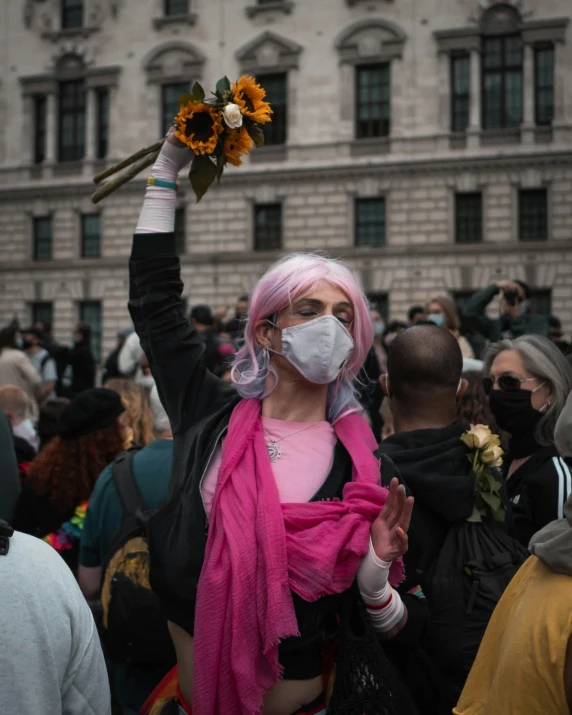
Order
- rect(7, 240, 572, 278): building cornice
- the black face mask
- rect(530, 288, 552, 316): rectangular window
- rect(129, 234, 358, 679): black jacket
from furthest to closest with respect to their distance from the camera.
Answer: rect(530, 288, 552, 316): rectangular window → rect(7, 240, 572, 278): building cornice → the black face mask → rect(129, 234, 358, 679): black jacket

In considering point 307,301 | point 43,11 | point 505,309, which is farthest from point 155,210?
point 43,11

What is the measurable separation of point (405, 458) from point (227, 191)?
97.2 ft

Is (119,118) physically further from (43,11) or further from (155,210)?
(155,210)

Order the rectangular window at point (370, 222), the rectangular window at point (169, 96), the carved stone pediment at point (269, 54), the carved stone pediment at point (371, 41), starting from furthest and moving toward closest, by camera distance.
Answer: the rectangular window at point (169, 96) < the carved stone pediment at point (269, 54) < the rectangular window at point (370, 222) < the carved stone pediment at point (371, 41)

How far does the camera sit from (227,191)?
32.1 metres

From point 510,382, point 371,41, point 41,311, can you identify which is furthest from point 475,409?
point 41,311

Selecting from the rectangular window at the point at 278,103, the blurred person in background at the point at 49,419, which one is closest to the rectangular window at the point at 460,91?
the rectangular window at the point at 278,103

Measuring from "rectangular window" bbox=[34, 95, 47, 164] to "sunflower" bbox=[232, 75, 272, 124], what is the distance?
34.3 m

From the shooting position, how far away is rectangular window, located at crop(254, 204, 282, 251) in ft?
105

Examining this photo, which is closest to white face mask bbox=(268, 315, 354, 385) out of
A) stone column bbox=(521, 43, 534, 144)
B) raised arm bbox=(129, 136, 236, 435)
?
raised arm bbox=(129, 136, 236, 435)

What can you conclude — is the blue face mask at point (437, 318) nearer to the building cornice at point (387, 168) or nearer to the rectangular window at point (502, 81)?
the building cornice at point (387, 168)

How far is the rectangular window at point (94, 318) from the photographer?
→ 34.0 meters

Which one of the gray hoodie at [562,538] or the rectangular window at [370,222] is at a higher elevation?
the rectangular window at [370,222]

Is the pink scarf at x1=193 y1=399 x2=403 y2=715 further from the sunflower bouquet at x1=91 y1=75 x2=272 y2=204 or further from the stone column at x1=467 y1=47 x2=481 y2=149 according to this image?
the stone column at x1=467 y1=47 x2=481 y2=149
